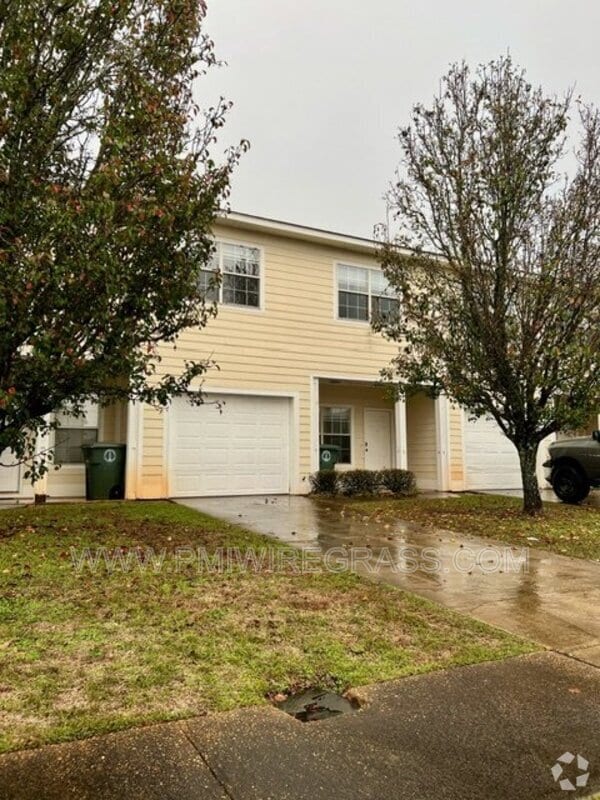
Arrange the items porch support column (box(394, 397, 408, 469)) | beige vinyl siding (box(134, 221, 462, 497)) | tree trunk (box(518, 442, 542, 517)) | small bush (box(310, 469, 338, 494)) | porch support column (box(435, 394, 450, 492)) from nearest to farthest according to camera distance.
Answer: tree trunk (box(518, 442, 542, 517))
beige vinyl siding (box(134, 221, 462, 497))
small bush (box(310, 469, 338, 494))
porch support column (box(394, 397, 408, 469))
porch support column (box(435, 394, 450, 492))

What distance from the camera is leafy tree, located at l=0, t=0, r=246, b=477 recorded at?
6.21 meters

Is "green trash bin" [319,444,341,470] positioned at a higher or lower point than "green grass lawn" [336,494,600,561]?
higher

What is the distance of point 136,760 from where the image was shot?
91.4 inches

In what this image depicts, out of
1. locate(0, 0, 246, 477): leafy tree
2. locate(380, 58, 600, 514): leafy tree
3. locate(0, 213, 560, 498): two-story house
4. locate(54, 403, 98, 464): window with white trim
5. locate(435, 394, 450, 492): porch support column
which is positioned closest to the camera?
locate(0, 0, 246, 477): leafy tree

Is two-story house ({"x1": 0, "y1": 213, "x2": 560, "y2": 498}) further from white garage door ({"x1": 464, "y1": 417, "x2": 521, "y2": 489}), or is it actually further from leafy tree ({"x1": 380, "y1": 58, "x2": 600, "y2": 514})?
leafy tree ({"x1": 380, "y1": 58, "x2": 600, "y2": 514})

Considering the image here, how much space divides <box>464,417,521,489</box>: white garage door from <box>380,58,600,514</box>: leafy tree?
5.34 meters

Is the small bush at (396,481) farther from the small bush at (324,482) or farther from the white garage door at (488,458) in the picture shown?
the white garage door at (488,458)

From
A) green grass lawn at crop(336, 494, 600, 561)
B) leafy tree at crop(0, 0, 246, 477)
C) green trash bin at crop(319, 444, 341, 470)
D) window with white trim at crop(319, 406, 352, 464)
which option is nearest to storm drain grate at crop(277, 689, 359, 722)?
leafy tree at crop(0, 0, 246, 477)

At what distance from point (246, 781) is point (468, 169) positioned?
937 centimetres

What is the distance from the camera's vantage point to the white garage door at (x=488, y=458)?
1530cm

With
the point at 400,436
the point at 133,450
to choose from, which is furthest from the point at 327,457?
the point at 133,450

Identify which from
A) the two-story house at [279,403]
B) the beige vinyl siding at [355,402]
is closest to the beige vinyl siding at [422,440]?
the two-story house at [279,403]

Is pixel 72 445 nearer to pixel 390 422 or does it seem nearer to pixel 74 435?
pixel 74 435

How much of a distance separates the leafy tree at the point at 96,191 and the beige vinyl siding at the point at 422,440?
8924 millimetres
